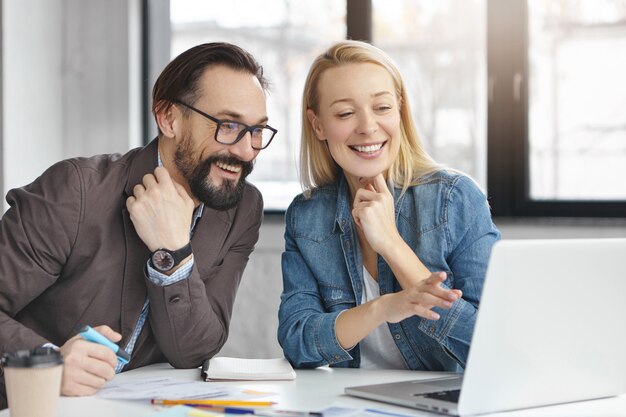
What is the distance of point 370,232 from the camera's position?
185cm

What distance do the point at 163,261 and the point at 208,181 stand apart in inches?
10.5

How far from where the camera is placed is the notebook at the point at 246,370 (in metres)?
1.60

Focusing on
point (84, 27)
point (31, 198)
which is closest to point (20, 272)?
point (31, 198)

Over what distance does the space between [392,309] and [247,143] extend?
562mm

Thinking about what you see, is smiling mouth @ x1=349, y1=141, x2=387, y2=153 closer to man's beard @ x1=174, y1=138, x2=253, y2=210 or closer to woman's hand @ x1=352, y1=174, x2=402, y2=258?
woman's hand @ x1=352, y1=174, x2=402, y2=258

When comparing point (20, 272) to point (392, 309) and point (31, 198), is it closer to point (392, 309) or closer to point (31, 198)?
point (31, 198)

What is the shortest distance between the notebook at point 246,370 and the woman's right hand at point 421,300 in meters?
0.22

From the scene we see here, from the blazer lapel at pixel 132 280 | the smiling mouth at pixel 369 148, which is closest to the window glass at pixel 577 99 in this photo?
the smiling mouth at pixel 369 148

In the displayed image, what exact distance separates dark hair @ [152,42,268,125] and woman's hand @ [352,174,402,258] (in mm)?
429

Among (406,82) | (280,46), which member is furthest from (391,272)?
(280,46)

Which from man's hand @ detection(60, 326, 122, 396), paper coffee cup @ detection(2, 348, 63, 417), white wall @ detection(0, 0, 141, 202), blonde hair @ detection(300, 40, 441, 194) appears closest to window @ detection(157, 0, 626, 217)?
white wall @ detection(0, 0, 141, 202)

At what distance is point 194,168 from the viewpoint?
2.01m

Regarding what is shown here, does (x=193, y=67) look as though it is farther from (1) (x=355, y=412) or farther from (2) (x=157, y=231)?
(1) (x=355, y=412)

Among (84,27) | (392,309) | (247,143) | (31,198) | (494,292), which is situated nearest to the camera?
(494,292)
